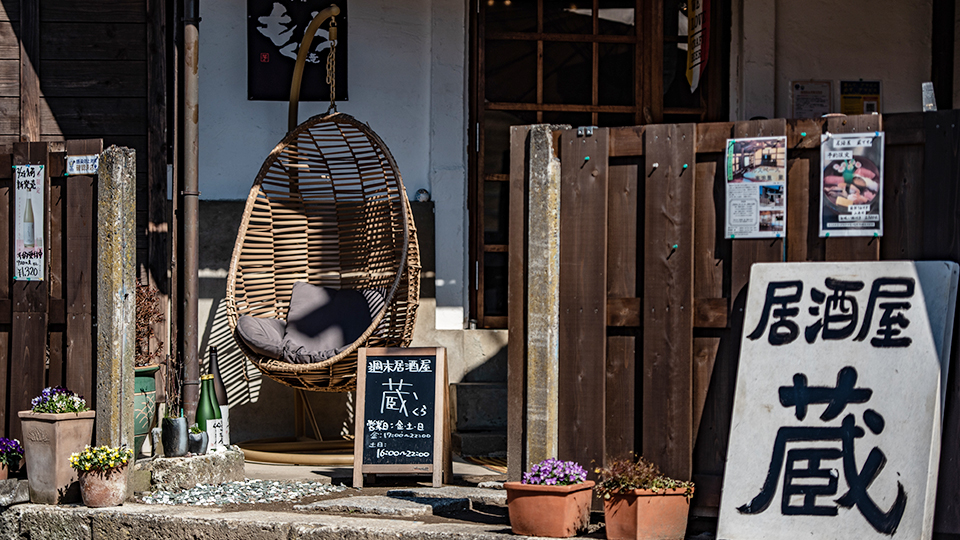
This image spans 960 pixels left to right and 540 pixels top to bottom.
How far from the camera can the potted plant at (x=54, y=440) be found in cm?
475

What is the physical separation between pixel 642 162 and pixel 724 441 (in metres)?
1.24

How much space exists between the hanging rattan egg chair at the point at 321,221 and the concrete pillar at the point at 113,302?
113 centimetres

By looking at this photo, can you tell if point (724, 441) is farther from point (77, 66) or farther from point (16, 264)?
point (77, 66)

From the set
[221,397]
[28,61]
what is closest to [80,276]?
[221,397]

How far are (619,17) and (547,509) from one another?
420 centimetres

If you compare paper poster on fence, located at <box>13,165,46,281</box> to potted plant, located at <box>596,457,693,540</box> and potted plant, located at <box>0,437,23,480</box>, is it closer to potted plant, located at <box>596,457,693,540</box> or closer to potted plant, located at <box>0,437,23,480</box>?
potted plant, located at <box>0,437,23,480</box>

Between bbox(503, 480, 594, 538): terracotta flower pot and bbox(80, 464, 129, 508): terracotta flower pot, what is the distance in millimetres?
2000

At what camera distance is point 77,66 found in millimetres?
6797

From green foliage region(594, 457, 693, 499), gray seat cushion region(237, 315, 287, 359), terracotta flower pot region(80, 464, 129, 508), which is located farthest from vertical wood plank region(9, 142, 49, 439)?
green foliage region(594, 457, 693, 499)

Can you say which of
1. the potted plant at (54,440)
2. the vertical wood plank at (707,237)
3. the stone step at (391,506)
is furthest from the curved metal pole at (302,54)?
the vertical wood plank at (707,237)

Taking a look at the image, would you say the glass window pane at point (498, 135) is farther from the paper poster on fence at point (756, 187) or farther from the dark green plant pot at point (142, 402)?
the paper poster on fence at point (756, 187)

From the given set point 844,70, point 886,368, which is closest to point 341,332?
point 886,368

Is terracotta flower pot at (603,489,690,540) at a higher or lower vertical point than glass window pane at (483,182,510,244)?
lower

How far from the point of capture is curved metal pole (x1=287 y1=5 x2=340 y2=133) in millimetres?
6355
